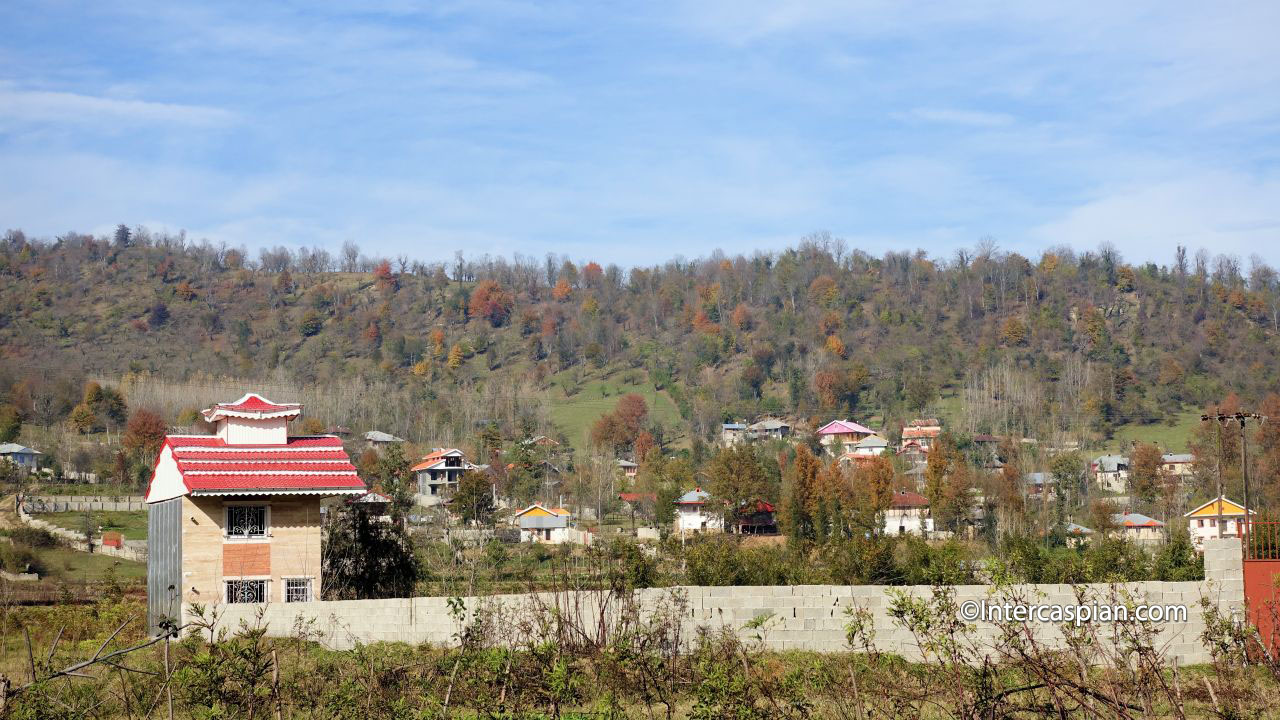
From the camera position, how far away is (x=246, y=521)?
2495 cm

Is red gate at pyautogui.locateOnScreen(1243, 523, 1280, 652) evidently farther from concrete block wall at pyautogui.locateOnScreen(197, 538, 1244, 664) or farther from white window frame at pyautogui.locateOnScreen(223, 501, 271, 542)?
white window frame at pyautogui.locateOnScreen(223, 501, 271, 542)

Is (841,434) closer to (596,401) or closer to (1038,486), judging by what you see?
(1038,486)

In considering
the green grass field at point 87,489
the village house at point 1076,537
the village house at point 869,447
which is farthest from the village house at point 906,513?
the green grass field at point 87,489

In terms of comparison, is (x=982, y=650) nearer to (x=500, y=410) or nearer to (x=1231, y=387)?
(x=500, y=410)

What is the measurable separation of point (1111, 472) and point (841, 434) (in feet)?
65.4

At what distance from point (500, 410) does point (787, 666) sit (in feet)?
284

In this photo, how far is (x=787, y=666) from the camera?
18078 mm

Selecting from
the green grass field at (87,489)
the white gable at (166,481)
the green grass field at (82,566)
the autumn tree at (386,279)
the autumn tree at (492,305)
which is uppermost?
the autumn tree at (386,279)

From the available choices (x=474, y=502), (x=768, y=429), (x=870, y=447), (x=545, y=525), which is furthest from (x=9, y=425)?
(x=870, y=447)

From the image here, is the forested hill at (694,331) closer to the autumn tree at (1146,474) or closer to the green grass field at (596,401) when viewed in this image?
the green grass field at (596,401)

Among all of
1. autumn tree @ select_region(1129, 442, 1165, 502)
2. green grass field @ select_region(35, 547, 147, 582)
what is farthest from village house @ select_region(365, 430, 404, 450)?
autumn tree @ select_region(1129, 442, 1165, 502)

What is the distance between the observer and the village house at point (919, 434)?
89900 millimetres

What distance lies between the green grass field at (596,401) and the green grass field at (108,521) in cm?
4221

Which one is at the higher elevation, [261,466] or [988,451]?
[261,466]
